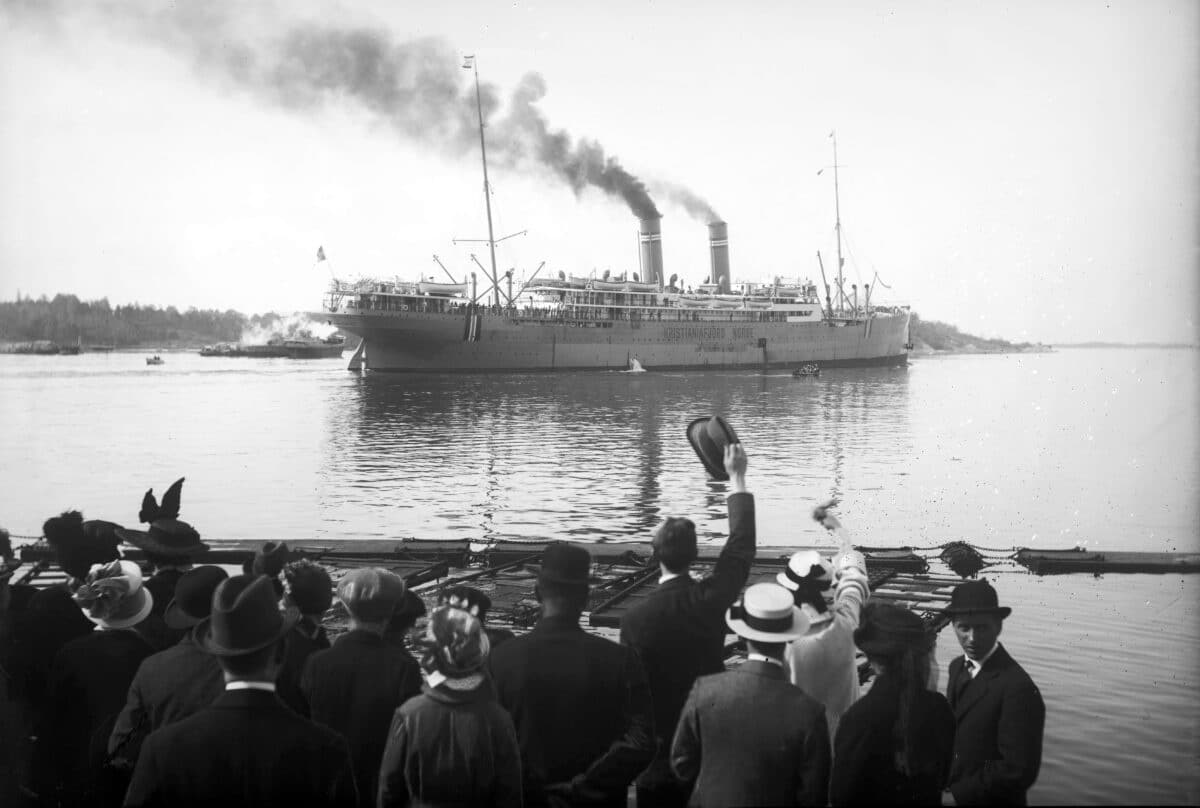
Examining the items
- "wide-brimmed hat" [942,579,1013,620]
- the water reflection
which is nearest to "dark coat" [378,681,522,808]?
"wide-brimmed hat" [942,579,1013,620]

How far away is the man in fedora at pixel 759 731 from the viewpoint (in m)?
2.87

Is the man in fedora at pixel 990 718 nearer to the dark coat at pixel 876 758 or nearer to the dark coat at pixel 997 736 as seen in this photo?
the dark coat at pixel 997 736

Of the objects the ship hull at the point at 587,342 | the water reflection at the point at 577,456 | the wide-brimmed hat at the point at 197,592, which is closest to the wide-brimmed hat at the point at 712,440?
the wide-brimmed hat at the point at 197,592

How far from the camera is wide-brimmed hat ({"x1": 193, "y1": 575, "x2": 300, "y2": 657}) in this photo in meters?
2.56

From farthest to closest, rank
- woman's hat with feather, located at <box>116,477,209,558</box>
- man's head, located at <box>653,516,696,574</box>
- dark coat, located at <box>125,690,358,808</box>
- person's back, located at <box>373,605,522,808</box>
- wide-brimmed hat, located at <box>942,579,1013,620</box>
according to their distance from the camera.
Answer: woman's hat with feather, located at <box>116,477,209,558</box>
wide-brimmed hat, located at <box>942,579,1013,620</box>
man's head, located at <box>653,516,696,574</box>
person's back, located at <box>373,605,522,808</box>
dark coat, located at <box>125,690,358,808</box>

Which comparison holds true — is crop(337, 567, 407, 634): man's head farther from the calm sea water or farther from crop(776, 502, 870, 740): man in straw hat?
the calm sea water

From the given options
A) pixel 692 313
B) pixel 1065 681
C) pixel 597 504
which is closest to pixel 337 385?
pixel 692 313

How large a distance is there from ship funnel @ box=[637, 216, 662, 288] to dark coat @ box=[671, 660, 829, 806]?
72.3 m

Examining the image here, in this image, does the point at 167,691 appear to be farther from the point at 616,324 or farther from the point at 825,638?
the point at 616,324

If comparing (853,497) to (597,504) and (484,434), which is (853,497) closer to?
(597,504)

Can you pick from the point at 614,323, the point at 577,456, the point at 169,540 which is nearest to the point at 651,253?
the point at 614,323

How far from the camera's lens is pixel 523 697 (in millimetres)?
3186

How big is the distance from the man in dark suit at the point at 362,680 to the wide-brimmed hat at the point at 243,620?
0.57 m

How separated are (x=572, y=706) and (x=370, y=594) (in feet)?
2.50
